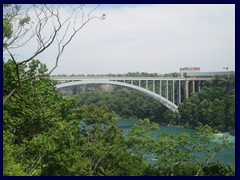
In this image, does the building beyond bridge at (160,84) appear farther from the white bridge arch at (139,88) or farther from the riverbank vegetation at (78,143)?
the riverbank vegetation at (78,143)

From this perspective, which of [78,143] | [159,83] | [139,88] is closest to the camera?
[78,143]

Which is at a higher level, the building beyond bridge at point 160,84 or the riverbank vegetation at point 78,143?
the building beyond bridge at point 160,84

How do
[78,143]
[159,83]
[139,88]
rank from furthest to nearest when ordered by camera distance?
[159,83]
[139,88]
[78,143]

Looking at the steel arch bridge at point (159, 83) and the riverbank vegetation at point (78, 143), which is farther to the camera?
the steel arch bridge at point (159, 83)

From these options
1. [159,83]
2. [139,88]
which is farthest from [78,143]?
[159,83]

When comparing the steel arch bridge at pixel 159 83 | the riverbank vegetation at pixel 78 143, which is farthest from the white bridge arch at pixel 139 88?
the riverbank vegetation at pixel 78 143

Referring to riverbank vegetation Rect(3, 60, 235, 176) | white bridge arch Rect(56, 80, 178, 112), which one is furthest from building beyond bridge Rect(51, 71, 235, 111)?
riverbank vegetation Rect(3, 60, 235, 176)

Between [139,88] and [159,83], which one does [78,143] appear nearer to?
[139,88]

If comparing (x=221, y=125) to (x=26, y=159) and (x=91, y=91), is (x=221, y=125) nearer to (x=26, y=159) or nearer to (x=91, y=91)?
(x=91, y=91)
